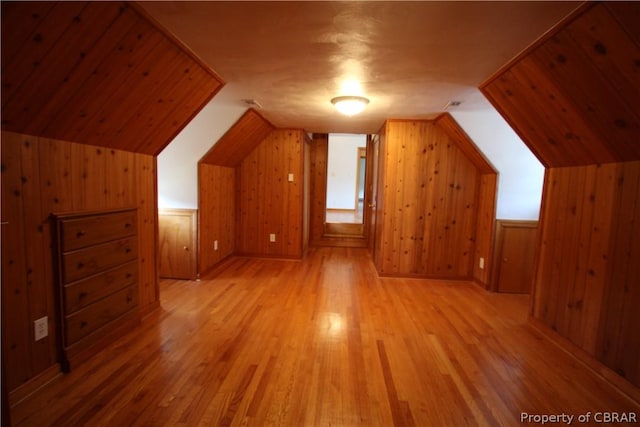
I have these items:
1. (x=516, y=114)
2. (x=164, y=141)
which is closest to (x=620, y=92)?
(x=516, y=114)

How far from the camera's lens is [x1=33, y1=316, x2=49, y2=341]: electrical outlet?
1695 millimetres

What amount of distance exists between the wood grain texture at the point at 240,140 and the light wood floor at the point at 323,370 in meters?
1.75

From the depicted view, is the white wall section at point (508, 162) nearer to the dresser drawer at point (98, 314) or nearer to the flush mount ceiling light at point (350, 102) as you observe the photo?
the flush mount ceiling light at point (350, 102)

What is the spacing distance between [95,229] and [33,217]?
1.31 ft

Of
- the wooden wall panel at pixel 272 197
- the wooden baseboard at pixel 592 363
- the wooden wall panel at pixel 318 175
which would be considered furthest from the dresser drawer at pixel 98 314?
the wooden wall panel at pixel 318 175

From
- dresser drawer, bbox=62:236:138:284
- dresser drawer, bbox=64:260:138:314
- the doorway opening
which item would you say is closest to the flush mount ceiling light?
dresser drawer, bbox=62:236:138:284

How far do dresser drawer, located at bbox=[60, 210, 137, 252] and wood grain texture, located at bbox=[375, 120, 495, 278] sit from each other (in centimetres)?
290

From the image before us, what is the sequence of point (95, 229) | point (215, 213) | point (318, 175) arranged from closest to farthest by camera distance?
point (95, 229) < point (215, 213) < point (318, 175)

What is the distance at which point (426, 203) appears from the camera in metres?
3.92

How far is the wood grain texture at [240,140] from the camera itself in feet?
11.7

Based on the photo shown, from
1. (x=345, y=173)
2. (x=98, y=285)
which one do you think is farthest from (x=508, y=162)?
(x=345, y=173)

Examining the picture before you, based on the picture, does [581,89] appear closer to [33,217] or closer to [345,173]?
[33,217]

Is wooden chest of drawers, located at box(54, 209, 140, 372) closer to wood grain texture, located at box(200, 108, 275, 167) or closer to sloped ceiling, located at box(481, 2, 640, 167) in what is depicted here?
wood grain texture, located at box(200, 108, 275, 167)

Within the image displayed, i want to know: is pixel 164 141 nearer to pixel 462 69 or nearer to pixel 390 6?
pixel 390 6
